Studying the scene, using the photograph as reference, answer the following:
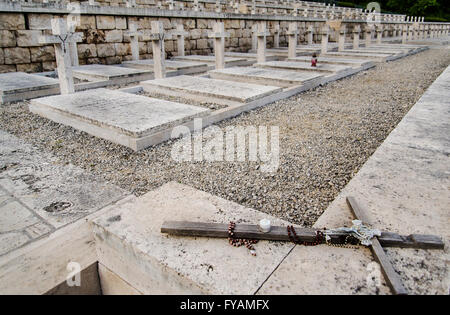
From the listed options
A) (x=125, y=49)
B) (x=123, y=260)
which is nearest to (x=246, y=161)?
(x=123, y=260)

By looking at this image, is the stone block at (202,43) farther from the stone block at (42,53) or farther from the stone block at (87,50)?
the stone block at (42,53)

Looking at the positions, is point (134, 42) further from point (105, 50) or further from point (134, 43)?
point (105, 50)

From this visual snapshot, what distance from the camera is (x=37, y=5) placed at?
287 inches

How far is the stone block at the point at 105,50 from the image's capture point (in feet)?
28.7

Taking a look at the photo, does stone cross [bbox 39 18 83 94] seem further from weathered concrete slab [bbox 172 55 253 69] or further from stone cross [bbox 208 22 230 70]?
weathered concrete slab [bbox 172 55 253 69]

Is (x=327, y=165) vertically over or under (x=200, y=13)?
under

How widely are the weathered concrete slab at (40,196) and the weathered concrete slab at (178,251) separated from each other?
1.67 ft

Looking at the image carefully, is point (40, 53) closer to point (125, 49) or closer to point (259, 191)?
point (125, 49)

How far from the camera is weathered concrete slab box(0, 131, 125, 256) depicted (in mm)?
2189

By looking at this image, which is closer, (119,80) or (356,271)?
(356,271)

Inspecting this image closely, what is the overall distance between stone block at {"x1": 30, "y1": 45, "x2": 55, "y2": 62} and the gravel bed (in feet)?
8.89

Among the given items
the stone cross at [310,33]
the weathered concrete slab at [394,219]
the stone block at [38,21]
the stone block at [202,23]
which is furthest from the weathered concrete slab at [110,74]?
the stone cross at [310,33]
